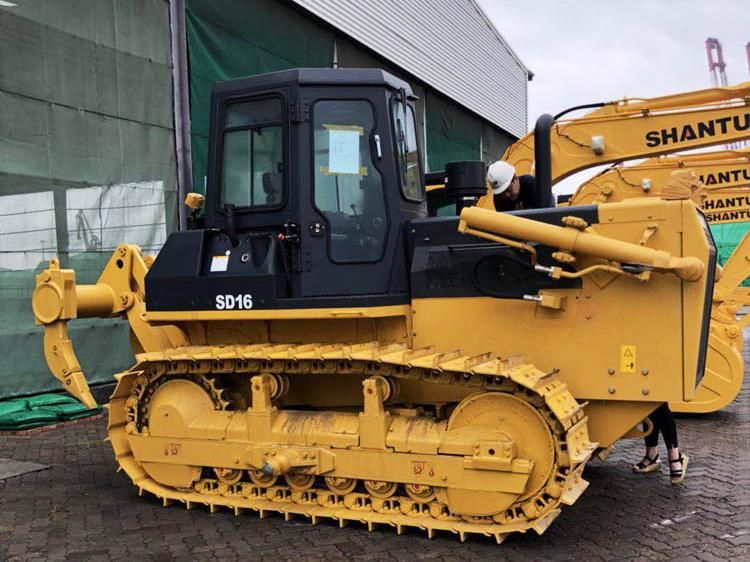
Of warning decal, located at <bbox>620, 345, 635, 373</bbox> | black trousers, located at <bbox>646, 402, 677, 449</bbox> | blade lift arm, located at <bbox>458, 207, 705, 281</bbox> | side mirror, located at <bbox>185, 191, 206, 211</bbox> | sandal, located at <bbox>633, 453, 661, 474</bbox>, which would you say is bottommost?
sandal, located at <bbox>633, 453, 661, 474</bbox>

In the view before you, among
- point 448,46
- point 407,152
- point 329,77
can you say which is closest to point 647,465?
point 407,152

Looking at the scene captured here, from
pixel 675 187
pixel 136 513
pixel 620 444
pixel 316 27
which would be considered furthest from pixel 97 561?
pixel 316 27

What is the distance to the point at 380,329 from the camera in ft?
19.2

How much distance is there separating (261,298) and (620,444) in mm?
4206

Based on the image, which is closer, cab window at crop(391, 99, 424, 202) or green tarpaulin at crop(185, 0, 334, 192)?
cab window at crop(391, 99, 424, 202)

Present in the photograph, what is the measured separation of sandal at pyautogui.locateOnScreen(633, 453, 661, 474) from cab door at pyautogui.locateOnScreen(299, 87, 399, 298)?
293 centimetres

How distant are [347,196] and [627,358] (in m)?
2.26

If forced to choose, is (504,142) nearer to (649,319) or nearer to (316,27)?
(316,27)

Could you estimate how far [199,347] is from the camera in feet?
19.7

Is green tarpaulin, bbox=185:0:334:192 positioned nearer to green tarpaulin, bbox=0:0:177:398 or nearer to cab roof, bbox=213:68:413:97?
green tarpaulin, bbox=0:0:177:398

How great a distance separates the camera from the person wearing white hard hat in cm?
648

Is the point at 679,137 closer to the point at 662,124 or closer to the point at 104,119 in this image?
the point at 662,124

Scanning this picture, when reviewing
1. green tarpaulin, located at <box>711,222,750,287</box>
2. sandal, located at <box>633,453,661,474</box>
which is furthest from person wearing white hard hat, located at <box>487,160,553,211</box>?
green tarpaulin, located at <box>711,222,750,287</box>

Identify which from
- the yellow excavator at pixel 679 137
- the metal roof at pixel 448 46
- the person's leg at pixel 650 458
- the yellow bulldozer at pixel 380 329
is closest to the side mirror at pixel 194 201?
the yellow bulldozer at pixel 380 329
